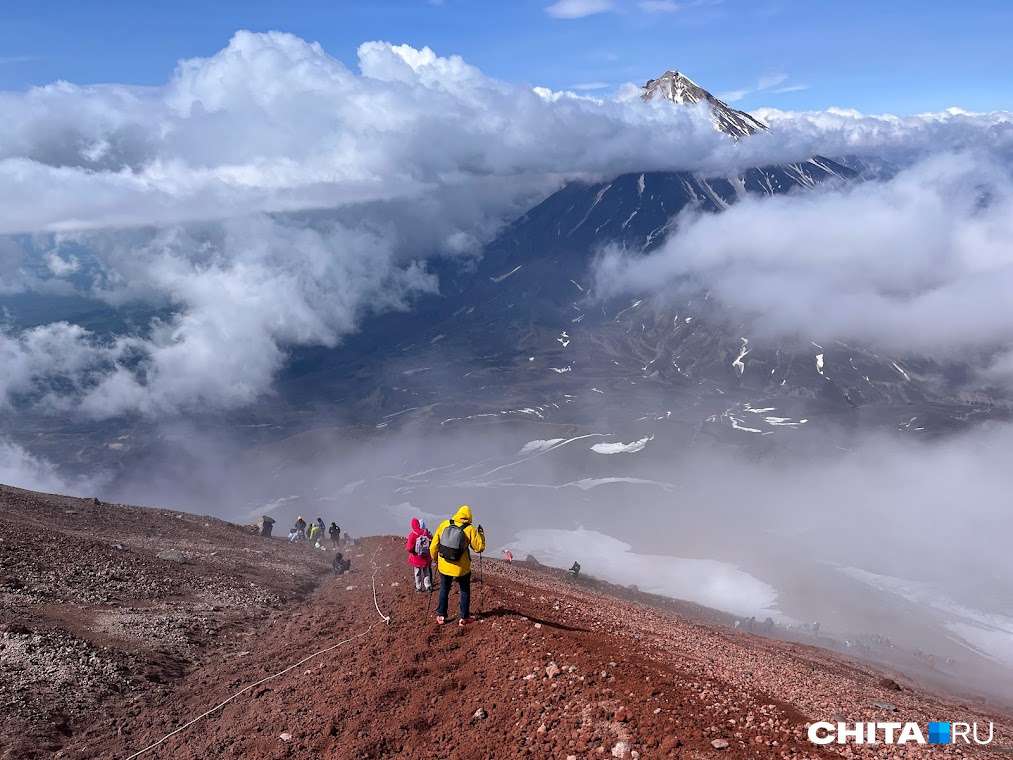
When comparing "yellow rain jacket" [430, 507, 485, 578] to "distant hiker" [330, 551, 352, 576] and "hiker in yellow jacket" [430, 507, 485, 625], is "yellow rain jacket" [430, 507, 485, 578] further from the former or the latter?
"distant hiker" [330, 551, 352, 576]

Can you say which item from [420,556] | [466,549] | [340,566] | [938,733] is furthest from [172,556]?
[938,733]

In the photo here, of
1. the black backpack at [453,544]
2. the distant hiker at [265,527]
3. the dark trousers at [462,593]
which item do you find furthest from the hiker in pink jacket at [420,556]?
the distant hiker at [265,527]

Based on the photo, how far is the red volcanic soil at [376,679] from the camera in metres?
10.7

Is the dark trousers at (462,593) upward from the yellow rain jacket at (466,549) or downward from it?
downward

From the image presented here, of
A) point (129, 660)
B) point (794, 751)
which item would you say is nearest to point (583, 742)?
point (794, 751)

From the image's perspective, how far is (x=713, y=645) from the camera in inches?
706

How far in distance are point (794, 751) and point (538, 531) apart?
17890 cm

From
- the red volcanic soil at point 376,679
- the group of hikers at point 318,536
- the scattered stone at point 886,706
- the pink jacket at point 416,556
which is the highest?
the pink jacket at point 416,556

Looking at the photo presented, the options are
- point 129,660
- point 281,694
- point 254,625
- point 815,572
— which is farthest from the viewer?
point 815,572

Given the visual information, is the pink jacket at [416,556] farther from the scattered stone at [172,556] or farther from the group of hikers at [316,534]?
the group of hikers at [316,534]

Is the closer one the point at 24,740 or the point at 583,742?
the point at 583,742

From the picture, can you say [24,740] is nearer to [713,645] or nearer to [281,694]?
[281,694]

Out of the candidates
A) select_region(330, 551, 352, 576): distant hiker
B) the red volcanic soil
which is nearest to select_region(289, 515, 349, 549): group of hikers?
select_region(330, 551, 352, 576): distant hiker

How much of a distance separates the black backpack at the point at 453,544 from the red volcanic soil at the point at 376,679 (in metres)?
1.66
